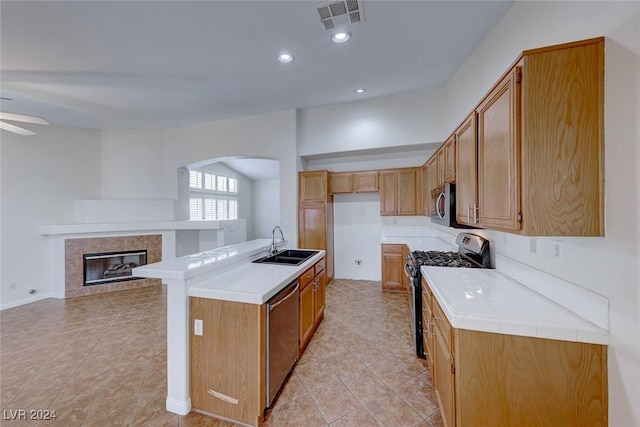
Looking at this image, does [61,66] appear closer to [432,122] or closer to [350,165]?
[350,165]

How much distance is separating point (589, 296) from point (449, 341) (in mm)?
722

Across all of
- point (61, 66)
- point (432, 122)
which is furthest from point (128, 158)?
point (432, 122)

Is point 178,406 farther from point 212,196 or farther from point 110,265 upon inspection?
point 212,196

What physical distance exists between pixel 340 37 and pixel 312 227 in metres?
2.94

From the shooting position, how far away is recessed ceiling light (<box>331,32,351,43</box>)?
2.57m

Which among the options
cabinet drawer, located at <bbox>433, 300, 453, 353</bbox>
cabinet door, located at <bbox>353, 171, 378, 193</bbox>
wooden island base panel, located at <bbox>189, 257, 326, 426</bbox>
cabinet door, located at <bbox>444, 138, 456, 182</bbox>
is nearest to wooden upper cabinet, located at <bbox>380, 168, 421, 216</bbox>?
cabinet door, located at <bbox>353, 171, 378, 193</bbox>

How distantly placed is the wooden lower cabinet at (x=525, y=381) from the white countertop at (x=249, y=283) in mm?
1200

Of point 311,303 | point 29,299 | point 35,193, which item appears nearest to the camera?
point 311,303

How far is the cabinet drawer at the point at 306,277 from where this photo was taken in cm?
241

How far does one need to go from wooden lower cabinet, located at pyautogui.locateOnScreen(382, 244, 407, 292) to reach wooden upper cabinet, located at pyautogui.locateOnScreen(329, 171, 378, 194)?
1.13 metres

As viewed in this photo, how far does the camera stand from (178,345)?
5.79 ft

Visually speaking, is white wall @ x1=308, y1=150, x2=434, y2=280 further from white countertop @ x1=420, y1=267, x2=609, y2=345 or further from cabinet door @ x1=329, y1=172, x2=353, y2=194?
white countertop @ x1=420, y1=267, x2=609, y2=345

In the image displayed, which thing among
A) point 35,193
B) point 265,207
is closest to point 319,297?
point 35,193

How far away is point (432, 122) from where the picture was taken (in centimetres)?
404
